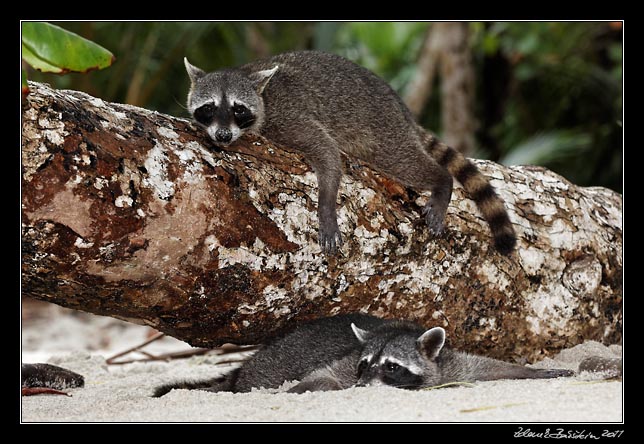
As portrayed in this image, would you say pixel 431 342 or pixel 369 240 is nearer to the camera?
pixel 431 342

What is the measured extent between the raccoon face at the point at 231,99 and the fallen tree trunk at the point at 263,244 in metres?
0.30

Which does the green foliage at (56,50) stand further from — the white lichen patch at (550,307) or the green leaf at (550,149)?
the green leaf at (550,149)

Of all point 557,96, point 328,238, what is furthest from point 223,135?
point 557,96

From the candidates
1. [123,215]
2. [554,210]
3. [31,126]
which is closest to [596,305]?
[554,210]

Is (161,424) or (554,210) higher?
(554,210)

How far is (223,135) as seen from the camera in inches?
184

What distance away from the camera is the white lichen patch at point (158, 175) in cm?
411

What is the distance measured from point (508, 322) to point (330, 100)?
1941 millimetres

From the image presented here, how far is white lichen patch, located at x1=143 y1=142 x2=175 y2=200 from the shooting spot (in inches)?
162

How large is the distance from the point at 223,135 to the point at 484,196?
5.79ft

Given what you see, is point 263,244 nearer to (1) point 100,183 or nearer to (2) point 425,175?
(1) point 100,183

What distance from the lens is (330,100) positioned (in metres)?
5.74

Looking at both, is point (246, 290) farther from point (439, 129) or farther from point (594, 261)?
point (439, 129)

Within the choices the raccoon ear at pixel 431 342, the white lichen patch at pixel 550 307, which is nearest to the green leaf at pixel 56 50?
the raccoon ear at pixel 431 342
